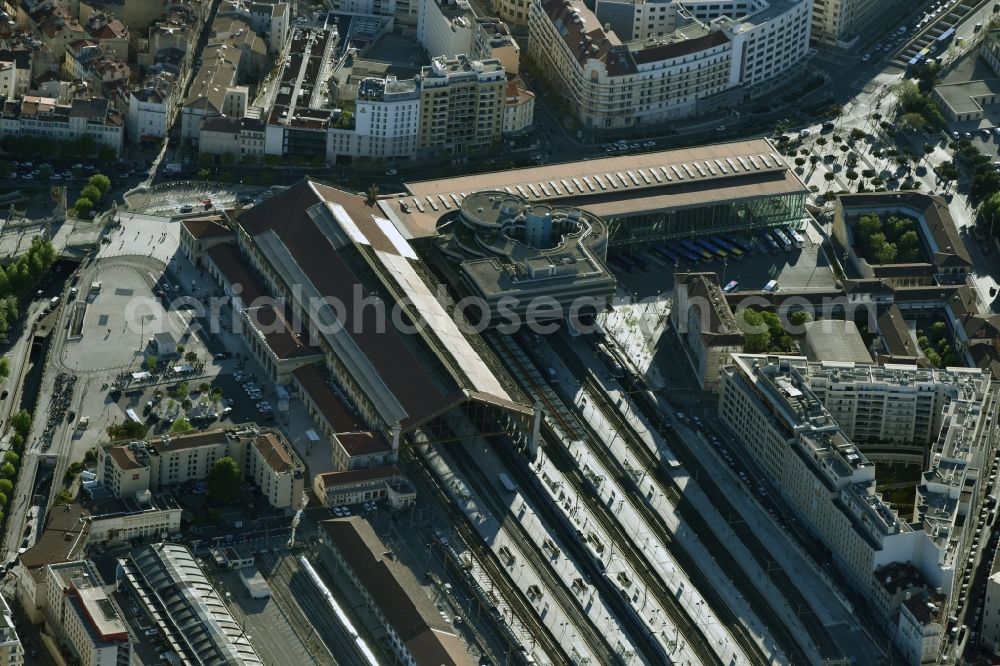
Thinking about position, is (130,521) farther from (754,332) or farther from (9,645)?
(754,332)

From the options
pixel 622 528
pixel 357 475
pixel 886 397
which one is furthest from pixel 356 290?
pixel 886 397

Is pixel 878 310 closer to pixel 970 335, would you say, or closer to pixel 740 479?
pixel 970 335

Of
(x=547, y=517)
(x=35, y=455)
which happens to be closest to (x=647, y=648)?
(x=547, y=517)

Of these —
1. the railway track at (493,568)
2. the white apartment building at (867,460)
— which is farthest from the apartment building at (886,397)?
the railway track at (493,568)

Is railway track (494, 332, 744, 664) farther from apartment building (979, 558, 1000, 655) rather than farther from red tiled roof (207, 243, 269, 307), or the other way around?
red tiled roof (207, 243, 269, 307)

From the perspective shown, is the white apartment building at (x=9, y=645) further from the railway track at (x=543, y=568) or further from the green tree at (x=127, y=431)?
the railway track at (x=543, y=568)

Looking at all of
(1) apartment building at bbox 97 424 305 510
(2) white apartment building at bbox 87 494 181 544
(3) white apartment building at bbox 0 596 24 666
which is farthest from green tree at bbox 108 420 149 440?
(3) white apartment building at bbox 0 596 24 666
